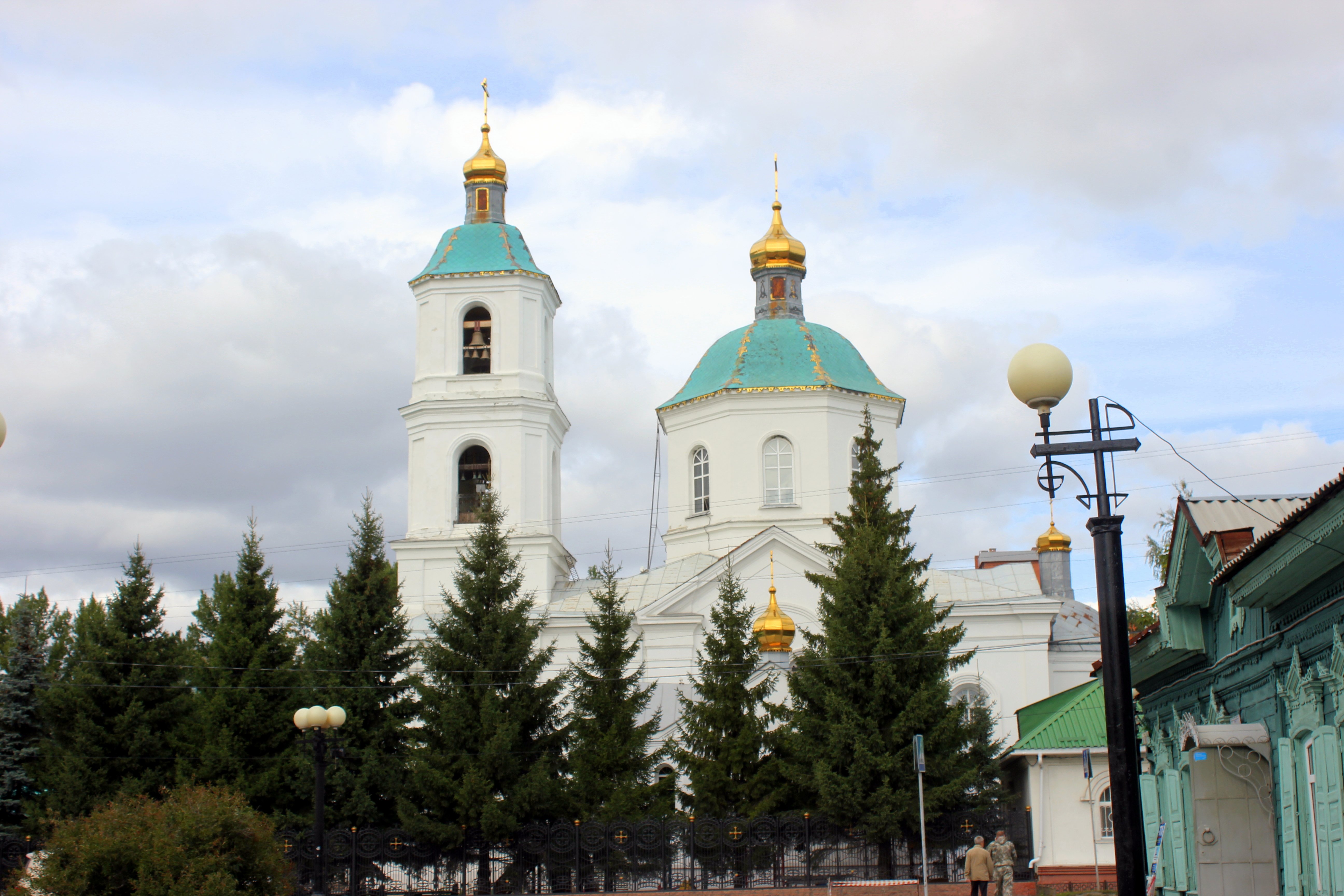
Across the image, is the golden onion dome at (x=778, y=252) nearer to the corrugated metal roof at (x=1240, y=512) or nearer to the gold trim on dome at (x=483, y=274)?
the gold trim on dome at (x=483, y=274)

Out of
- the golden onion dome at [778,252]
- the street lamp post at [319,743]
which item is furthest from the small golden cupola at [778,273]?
the street lamp post at [319,743]

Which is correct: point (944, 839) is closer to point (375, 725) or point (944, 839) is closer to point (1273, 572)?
point (375, 725)

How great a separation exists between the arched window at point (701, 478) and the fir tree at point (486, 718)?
11.4 meters

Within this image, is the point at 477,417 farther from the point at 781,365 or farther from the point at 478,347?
the point at 781,365

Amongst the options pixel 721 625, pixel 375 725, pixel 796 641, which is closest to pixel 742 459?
pixel 796 641

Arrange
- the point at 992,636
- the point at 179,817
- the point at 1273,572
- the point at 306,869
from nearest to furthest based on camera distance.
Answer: the point at 1273,572, the point at 179,817, the point at 306,869, the point at 992,636

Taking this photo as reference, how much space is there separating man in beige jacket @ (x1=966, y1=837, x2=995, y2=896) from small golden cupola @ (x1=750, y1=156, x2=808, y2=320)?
2551 centimetres

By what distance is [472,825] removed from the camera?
77.4 feet

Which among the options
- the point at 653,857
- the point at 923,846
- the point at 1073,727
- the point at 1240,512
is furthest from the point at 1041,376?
the point at 1073,727

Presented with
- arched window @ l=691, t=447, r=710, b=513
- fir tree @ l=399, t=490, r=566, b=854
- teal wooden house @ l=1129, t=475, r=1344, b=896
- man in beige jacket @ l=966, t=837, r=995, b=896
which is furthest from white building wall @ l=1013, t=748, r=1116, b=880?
arched window @ l=691, t=447, r=710, b=513

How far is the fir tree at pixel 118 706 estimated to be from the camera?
26250 millimetres

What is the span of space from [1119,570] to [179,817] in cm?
1008

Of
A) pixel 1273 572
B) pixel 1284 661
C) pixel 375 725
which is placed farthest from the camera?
pixel 375 725

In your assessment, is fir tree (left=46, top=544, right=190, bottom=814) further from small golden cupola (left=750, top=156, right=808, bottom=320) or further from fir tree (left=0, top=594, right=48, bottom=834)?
small golden cupola (left=750, top=156, right=808, bottom=320)
